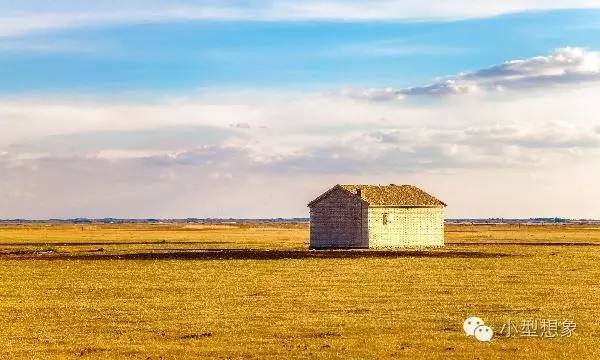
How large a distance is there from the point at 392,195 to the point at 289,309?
56187mm

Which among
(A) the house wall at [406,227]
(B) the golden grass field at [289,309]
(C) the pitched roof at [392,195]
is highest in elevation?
(C) the pitched roof at [392,195]

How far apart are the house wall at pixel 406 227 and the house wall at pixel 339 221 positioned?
36.5 inches

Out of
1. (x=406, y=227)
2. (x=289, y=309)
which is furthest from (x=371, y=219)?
(x=289, y=309)

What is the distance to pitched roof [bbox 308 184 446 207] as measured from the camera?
83312 millimetres

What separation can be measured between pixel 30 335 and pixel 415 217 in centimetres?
6392

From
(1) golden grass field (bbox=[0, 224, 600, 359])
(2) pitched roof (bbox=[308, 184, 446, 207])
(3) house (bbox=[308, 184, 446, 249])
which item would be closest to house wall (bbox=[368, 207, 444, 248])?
(3) house (bbox=[308, 184, 446, 249])

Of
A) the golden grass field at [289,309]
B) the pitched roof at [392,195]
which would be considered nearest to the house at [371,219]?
the pitched roof at [392,195]

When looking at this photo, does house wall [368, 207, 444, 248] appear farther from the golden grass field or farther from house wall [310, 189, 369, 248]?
the golden grass field

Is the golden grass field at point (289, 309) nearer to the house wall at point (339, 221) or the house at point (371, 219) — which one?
Result: the house wall at point (339, 221)

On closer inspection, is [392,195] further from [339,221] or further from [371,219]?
[339,221]

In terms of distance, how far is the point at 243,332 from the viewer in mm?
25203

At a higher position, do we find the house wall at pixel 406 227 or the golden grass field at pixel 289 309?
the house wall at pixel 406 227

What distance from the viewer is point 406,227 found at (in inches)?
3351

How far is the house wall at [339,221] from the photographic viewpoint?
81562 mm
